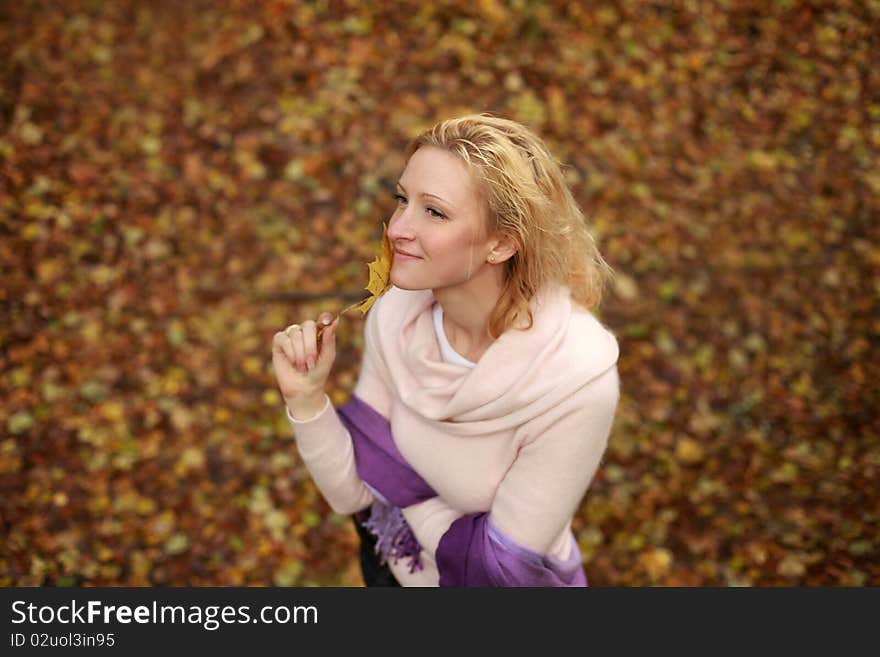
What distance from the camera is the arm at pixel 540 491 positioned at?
181 cm

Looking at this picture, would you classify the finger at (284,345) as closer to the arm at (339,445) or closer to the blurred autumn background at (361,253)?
the arm at (339,445)

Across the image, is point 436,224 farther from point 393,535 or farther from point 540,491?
point 393,535

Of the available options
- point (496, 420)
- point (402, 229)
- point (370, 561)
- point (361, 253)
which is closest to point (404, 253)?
point (402, 229)

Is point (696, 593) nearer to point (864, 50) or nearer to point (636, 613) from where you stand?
point (636, 613)

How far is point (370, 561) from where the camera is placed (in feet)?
8.14

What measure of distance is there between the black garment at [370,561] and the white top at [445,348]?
2.20 ft

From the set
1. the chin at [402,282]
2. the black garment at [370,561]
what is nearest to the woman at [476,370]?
the chin at [402,282]

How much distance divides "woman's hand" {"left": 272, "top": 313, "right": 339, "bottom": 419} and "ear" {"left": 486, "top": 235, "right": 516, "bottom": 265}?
1.41 feet

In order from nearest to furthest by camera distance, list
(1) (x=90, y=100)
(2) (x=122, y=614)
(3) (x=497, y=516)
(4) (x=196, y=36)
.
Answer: (3) (x=497, y=516)
(2) (x=122, y=614)
(1) (x=90, y=100)
(4) (x=196, y=36)

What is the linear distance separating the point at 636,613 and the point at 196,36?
4.90m

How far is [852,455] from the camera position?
3.96m

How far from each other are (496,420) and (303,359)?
0.52m

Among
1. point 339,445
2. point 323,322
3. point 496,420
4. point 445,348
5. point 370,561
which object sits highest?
point 323,322

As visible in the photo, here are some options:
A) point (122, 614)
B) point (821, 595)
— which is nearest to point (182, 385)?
point (122, 614)
